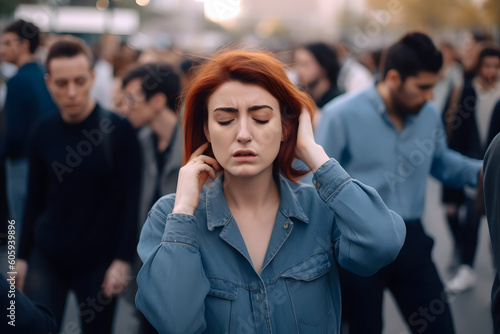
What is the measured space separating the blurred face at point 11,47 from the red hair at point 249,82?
13.2ft

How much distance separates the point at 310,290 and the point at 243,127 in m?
0.65

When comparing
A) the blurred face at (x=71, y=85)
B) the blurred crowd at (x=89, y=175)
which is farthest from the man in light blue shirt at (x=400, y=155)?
the blurred face at (x=71, y=85)

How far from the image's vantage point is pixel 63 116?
3.47m

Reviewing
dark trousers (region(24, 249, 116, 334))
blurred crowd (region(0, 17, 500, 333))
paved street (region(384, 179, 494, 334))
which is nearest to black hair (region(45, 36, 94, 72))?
blurred crowd (region(0, 17, 500, 333))

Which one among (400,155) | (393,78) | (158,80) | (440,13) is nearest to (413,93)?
(393,78)

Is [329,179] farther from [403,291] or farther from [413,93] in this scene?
[413,93]

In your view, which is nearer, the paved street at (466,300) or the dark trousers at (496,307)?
the dark trousers at (496,307)

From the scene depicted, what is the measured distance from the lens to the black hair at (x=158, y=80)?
4.34 metres

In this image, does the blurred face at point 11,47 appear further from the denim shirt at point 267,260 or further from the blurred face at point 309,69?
the denim shirt at point 267,260

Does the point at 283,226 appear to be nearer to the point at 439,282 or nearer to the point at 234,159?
the point at 234,159

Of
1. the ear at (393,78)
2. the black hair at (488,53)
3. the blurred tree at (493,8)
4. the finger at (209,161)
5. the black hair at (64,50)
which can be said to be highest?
the blurred tree at (493,8)

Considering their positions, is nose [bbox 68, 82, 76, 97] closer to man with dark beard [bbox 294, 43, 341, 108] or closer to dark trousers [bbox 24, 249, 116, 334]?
dark trousers [bbox 24, 249, 116, 334]

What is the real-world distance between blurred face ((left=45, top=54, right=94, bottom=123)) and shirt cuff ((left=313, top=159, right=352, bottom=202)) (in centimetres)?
191

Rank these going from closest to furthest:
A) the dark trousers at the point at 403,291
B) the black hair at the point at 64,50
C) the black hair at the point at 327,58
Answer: the dark trousers at the point at 403,291, the black hair at the point at 64,50, the black hair at the point at 327,58
